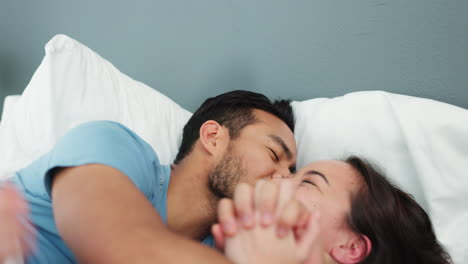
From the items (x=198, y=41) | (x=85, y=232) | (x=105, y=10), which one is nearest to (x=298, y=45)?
(x=198, y=41)

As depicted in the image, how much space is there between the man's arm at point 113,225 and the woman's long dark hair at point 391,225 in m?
0.39

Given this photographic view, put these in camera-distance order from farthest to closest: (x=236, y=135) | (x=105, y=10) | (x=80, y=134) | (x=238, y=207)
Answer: (x=105, y=10), (x=236, y=135), (x=80, y=134), (x=238, y=207)

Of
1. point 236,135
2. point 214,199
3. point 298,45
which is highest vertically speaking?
point 298,45

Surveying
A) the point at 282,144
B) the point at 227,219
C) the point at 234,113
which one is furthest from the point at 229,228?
the point at 234,113

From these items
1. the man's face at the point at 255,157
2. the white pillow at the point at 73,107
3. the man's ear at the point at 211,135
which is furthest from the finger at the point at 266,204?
the white pillow at the point at 73,107

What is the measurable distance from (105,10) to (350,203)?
1.28 m

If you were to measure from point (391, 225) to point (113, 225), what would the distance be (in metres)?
0.53

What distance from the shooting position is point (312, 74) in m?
1.04

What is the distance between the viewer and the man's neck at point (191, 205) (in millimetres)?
868

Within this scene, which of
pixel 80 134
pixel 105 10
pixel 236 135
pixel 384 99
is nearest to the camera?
pixel 80 134

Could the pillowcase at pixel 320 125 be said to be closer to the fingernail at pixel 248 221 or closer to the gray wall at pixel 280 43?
the gray wall at pixel 280 43

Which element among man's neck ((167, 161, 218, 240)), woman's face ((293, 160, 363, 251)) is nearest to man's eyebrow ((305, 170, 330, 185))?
woman's face ((293, 160, 363, 251))

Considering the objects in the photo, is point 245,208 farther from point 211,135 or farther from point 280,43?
point 280,43

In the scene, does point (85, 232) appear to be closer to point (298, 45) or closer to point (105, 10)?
point (298, 45)
